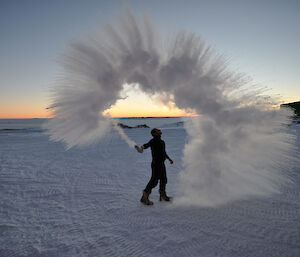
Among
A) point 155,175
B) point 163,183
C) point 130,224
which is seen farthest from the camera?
point 163,183

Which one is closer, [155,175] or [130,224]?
[130,224]

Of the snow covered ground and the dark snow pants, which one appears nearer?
the snow covered ground

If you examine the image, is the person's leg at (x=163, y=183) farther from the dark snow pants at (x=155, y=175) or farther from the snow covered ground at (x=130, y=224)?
the snow covered ground at (x=130, y=224)

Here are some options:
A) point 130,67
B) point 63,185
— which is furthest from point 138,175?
point 130,67

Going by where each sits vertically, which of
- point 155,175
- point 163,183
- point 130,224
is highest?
point 155,175

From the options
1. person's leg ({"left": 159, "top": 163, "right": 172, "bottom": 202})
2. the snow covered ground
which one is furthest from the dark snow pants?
the snow covered ground

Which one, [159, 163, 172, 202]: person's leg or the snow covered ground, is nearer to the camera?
the snow covered ground

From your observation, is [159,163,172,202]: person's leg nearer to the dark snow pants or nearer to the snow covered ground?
the dark snow pants

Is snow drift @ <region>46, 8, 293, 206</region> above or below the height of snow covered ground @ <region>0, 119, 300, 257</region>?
above

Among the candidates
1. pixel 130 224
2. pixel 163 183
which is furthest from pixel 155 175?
pixel 130 224

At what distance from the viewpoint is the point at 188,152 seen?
5.22 metres

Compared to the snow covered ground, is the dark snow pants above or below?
above

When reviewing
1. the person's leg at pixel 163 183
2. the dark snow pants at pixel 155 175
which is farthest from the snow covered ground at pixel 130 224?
the dark snow pants at pixel 155 175

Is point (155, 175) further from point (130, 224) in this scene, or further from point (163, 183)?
point (130, 224)
